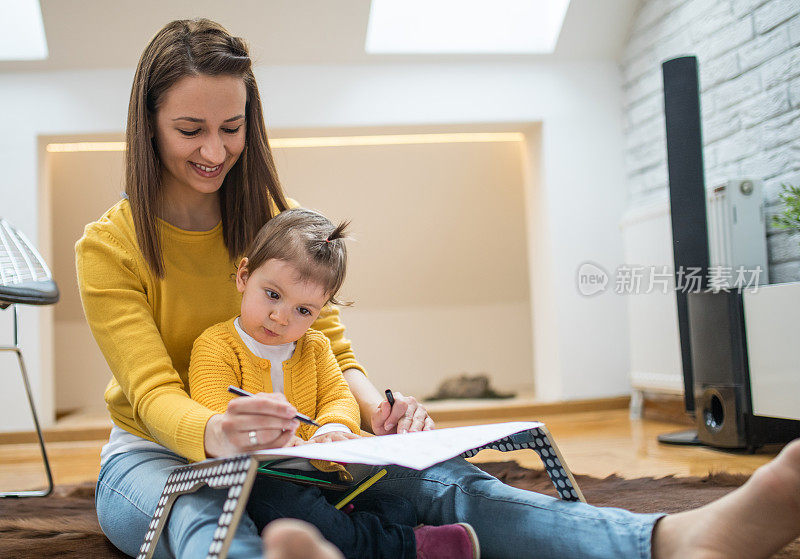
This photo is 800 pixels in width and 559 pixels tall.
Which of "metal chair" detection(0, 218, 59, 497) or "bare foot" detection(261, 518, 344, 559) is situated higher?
"metal chair" detection(0, 218, 59, 497)

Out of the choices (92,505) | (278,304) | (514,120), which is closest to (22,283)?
(92,505)

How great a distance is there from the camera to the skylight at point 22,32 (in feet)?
10.9

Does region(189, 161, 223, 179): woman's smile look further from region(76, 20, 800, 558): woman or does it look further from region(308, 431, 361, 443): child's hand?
region(308, 431, 361, 443): child's hand

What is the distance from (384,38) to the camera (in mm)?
3539

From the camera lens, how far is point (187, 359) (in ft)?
4.38

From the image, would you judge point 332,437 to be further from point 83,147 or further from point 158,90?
point 83,147

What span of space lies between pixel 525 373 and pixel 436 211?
3.73 ft

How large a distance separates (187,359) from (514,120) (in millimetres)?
2590

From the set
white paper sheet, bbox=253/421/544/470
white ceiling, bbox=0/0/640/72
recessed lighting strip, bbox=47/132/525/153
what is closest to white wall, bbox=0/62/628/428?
white ceiling, bbox=0/0/640/72

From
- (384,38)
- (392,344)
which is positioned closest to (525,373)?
(392,344)

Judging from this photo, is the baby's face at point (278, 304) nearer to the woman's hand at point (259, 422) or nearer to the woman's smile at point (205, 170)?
the woman's smile at point (205, 170)

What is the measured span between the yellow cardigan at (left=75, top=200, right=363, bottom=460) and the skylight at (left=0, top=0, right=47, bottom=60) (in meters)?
2.45

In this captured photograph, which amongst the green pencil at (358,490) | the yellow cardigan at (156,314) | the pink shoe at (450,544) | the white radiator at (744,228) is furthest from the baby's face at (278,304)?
the white radiator at (744,228)

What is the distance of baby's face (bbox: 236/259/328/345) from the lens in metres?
1.21
